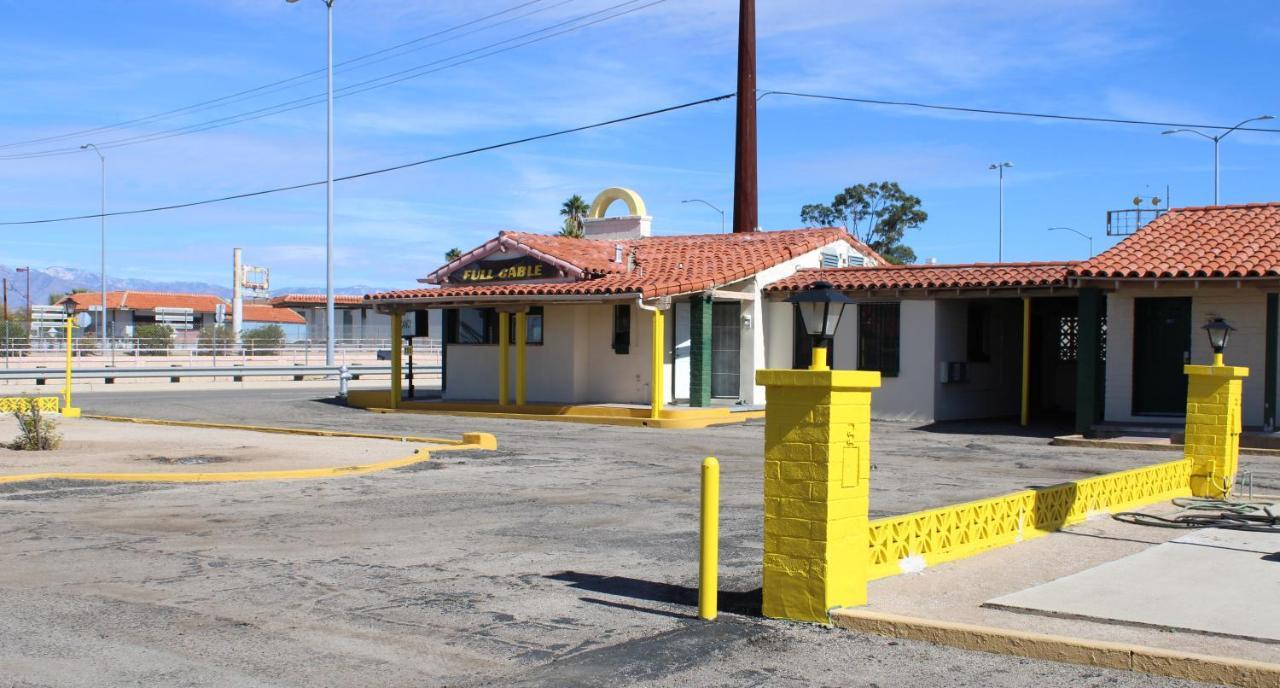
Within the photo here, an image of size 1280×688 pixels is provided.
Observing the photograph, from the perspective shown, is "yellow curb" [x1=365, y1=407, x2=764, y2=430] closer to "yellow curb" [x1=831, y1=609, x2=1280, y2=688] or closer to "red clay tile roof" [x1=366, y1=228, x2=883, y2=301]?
"red clay tile roof" [x1=366, y1=228, x2=883, y2=301]

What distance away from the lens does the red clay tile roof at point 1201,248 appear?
68.0 feet

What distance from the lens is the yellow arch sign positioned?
32.9 metres

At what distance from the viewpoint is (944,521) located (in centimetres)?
906

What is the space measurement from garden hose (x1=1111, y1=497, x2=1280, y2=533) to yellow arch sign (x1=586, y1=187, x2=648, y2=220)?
72.5 ft

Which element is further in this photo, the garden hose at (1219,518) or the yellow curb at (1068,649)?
the garden hose at (1219,518)

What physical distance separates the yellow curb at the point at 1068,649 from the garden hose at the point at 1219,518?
4.94 metres

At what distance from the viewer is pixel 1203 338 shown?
21.3m

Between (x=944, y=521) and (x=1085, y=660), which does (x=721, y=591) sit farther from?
(x=1085, y=660)

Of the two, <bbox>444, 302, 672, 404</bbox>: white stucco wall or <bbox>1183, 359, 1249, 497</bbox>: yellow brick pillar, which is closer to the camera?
<bbox>1183, 359, 1249, 497</bbox>: yellow brick pillar

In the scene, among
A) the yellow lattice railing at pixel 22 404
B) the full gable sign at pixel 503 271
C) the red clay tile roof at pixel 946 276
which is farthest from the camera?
the full gable sign at pixel 503 271

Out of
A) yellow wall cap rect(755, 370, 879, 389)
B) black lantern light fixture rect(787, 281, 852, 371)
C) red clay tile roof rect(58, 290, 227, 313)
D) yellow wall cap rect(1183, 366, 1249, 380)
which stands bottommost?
yellow wall cap rect(1183, 366, 1249, 380)

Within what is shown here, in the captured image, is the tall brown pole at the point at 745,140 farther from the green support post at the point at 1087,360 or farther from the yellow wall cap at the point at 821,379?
the yellow wall cap at the point at 821,379

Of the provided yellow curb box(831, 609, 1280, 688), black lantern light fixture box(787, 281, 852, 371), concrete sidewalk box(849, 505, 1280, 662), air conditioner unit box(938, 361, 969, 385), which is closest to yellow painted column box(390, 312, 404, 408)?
air conditioner unit box(938, 361, 969, 385)

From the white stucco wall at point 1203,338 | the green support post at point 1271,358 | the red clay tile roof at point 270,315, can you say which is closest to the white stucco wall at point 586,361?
A: the white stucco wall at point 1203,338
